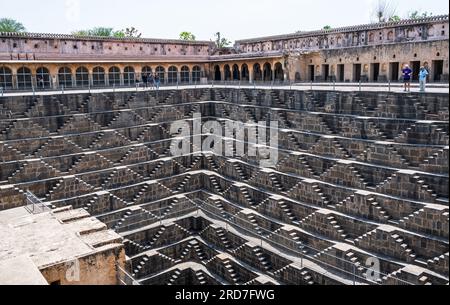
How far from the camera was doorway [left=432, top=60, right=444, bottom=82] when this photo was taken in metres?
15.1

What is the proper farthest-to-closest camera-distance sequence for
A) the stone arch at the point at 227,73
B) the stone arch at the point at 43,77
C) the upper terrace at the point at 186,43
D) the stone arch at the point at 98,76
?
the stone arch at the point at 227,73 → the stone arch at the point at 98,76 → the stone arch at the point at 43,77 → the upper terrace at the point at 186,43

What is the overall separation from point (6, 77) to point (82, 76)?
140 inches

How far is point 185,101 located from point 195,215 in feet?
17.2

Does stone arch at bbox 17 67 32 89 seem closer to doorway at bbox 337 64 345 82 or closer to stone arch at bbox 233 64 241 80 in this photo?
stone arch at bbox 233 64 241 80

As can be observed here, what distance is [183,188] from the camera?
15.4 m

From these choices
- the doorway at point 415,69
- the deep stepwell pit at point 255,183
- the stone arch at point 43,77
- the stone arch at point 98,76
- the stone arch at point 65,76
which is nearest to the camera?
the deep stepwell pit at point 255,183

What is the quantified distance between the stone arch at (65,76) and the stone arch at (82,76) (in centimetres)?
35

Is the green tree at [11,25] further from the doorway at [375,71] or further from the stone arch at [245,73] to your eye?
the doorway at [375,71]

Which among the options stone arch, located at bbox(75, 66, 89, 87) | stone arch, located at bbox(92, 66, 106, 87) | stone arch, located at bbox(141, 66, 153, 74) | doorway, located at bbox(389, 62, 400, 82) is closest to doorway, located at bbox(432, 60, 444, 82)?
doorway, located at bbox(389, 62, 400, 82)

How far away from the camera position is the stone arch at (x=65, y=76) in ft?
67.5

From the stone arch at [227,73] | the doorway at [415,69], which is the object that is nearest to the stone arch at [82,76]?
the stone arch at [227,73]

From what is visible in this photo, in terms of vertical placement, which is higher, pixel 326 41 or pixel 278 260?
pixel 326 41
